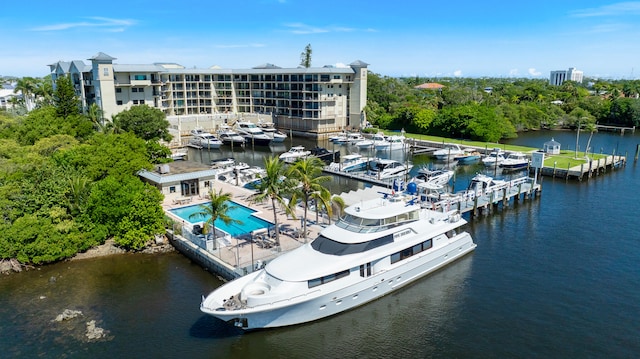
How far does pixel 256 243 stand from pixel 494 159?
151 feet

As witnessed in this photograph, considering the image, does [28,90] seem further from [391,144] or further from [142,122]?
[391,144]

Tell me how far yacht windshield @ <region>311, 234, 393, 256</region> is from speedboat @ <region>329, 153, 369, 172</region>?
3335cm

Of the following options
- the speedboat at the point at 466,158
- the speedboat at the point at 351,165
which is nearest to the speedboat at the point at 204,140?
the speedboat at the point at 351,165

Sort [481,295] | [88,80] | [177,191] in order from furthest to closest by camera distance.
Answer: [88,80]
[177,191]
[481,295]

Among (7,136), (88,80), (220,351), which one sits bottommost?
(220,351)

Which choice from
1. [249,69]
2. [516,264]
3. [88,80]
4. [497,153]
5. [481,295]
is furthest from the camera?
[249,69]

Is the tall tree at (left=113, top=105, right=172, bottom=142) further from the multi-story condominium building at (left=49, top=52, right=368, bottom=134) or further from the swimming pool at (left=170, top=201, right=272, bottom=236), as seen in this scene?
the swimming pool at (left=170, top=201, right=272, bottom=236)

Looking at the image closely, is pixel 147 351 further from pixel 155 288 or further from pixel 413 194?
pixel 413 194

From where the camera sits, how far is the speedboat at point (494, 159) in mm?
66406

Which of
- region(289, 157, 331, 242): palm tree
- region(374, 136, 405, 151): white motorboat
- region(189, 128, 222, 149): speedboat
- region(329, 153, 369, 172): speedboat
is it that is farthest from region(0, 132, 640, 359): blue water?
region(189, 128, 222, 149): speedboat

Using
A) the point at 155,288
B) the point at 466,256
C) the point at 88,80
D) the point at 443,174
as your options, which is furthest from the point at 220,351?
the point at 88,80

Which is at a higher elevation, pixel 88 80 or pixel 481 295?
pixel 88 80

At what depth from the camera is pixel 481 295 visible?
29.1 meters

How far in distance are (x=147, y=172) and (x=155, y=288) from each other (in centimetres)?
1726
